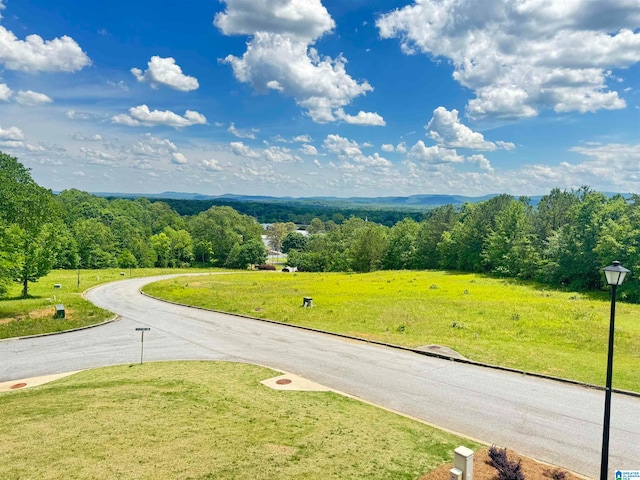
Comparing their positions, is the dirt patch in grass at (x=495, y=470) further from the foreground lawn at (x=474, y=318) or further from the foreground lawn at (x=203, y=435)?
the foreground lawn at (x=474, y=318)

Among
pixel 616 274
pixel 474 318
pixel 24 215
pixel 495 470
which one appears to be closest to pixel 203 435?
pixel 495 470

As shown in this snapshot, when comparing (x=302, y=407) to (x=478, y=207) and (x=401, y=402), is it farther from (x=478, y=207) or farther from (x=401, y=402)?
(x=478, y=207)

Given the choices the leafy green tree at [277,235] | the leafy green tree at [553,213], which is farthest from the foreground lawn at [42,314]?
the leafy green tree at [277,235]

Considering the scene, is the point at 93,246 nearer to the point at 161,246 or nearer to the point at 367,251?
the point at 161,246

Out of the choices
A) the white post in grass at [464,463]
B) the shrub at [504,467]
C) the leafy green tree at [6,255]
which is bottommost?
the shrub at [504,467]

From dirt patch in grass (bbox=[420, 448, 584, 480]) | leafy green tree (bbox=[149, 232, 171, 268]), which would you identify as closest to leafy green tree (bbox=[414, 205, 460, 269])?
leafy green tree (bbox=[149, 232, 171, 268])

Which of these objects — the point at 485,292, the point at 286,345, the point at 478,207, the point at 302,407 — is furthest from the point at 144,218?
the point at 302,407

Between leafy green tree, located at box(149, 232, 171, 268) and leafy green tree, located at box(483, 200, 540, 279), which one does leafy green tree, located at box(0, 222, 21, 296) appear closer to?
leafy green tree, located at box(149, 232, 171, 268)
